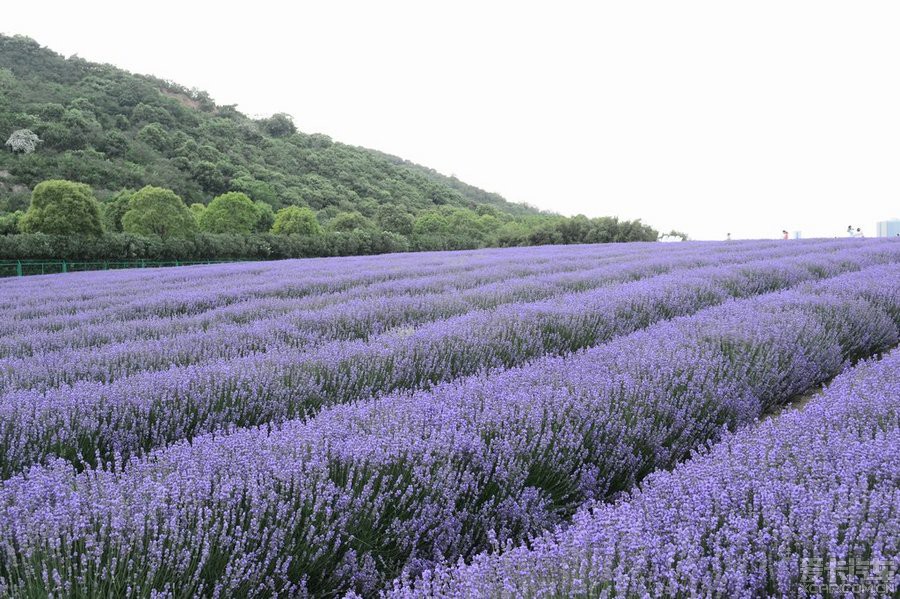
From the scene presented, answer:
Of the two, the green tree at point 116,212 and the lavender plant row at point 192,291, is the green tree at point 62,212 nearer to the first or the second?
the green tree at point 116,212

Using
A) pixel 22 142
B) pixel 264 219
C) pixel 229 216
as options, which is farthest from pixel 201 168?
pixel 229 216

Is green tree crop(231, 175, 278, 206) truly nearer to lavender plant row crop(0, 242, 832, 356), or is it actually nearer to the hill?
the hill

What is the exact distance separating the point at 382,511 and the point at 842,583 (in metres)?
1.21

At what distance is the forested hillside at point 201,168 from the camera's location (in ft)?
97.1

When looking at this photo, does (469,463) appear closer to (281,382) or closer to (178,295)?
(281,382)

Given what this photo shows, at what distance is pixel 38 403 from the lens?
2.69m

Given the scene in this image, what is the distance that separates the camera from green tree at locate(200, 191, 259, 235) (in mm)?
31781

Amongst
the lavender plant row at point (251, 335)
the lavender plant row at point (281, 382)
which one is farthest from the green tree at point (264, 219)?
the lavender plant row at point (281, 382)

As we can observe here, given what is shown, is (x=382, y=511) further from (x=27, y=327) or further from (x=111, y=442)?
(x=27, y=327)

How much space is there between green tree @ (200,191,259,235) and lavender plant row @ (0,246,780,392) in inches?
1086

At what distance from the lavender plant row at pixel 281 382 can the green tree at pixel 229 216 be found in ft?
96.9

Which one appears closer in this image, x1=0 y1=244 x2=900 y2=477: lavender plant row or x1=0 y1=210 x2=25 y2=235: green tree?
x1=0 y1=244 x2=900 y2=477: lavender plant row

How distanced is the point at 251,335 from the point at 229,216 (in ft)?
98.4

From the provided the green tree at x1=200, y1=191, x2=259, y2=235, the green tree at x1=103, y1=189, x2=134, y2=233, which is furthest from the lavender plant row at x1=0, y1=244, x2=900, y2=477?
the green tree at x1=200, y1=191, x2=259, y2=235
